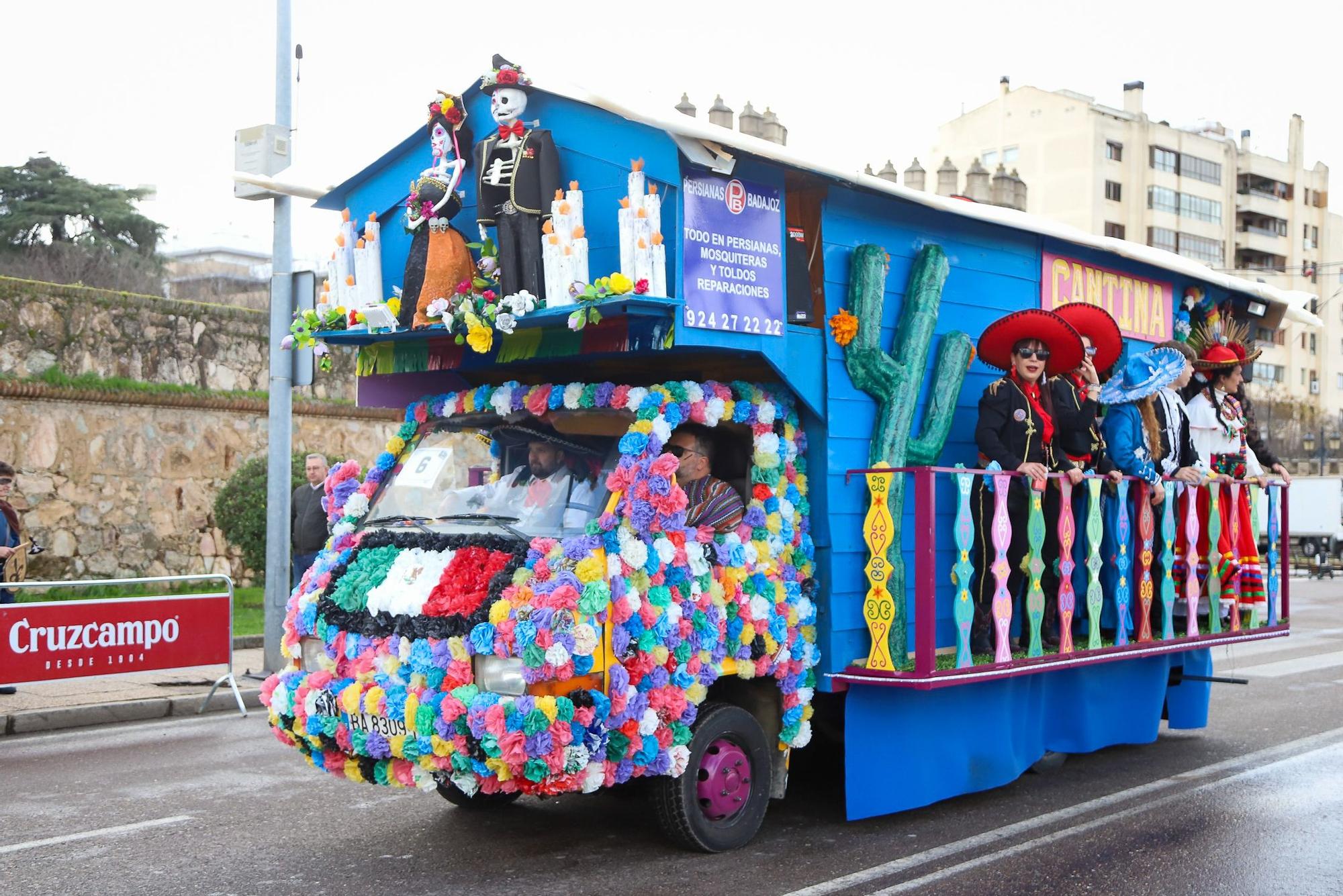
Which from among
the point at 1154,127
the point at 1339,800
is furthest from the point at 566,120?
the point at 1154,127

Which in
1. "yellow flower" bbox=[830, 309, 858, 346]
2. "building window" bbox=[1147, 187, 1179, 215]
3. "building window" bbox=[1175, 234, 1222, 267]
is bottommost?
"yellow flower" bbox=[830, 309, 858, 346]

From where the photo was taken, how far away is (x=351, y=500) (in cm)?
703

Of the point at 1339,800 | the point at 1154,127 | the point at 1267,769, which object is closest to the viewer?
the point at 1339,800

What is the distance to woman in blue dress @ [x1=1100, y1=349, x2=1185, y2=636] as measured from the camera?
8.12 meters

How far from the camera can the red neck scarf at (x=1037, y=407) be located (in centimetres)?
764

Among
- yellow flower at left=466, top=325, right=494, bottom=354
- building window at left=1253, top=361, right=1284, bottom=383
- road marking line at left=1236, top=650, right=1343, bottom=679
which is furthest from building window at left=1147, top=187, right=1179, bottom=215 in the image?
yellow flower at left=466, top=325, right=494, bottom=354

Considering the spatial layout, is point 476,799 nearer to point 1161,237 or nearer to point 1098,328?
point 1098,328

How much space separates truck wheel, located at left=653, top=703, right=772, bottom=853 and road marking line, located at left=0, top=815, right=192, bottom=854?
104 inches

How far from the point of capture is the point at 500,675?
5.61m

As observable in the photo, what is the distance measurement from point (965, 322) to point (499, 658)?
3.59 m

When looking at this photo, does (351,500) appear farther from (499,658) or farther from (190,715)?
(190,715)

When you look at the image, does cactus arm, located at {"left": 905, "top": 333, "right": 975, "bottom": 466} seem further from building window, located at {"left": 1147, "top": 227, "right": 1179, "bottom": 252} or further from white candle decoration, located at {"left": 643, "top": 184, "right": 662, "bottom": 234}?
building window, located at {"left": 1147, "top": 227, "right": 1179, "bottom": 252}

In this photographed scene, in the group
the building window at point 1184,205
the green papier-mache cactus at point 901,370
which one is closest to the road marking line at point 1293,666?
the green papier-mache cactus at point 901,370

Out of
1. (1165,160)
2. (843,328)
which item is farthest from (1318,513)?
(843,328)
